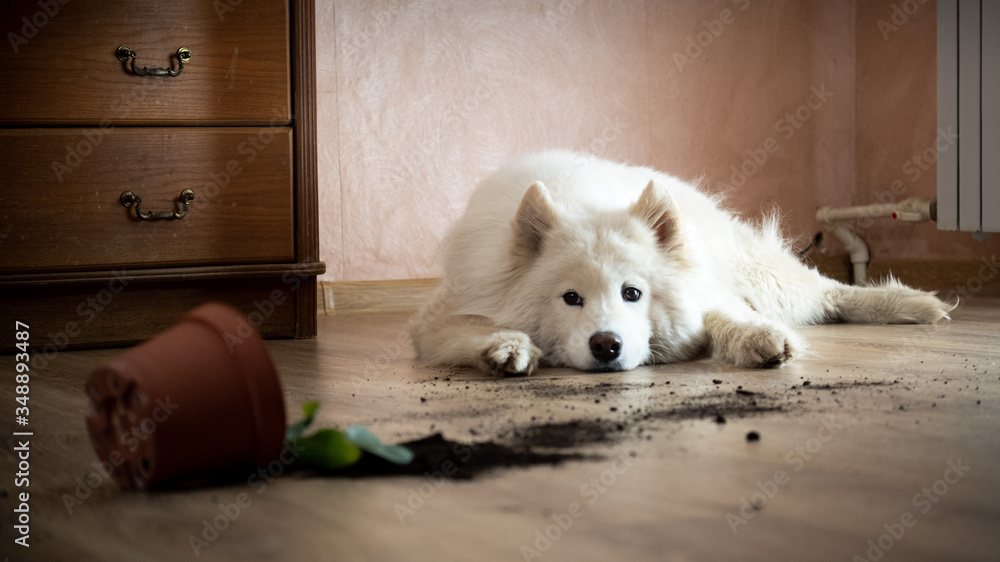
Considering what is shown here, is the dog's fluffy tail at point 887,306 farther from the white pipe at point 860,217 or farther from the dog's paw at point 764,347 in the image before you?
the white pipe at point 860,217

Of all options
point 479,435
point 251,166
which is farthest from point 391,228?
point 479,435

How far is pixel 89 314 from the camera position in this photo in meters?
2.66

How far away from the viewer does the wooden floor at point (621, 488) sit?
0.96 m

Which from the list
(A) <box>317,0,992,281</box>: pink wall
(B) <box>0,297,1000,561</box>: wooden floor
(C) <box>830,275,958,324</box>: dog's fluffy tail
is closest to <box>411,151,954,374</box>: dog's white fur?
(B) <box>0,297,1000,561</box>: wooden floor

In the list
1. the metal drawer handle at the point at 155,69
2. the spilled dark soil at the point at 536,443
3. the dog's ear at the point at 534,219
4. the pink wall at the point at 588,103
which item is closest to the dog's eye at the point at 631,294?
the dog's ear at the point at 534,219

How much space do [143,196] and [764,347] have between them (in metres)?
1.99

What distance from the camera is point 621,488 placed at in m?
1.16

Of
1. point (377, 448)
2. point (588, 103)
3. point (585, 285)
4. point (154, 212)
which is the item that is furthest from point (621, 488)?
point (588, 103)

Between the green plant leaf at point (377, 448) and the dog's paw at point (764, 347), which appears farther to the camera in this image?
the dog's paw at point (764, 347)

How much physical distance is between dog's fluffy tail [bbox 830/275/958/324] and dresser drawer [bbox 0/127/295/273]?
204 cm

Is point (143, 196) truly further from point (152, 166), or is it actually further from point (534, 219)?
point (534, 219)

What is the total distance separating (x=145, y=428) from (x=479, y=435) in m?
0.60

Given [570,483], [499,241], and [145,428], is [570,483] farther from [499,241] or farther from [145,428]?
[499,241]

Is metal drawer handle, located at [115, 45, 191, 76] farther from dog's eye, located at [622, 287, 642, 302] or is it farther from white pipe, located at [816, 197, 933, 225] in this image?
white pipe, located at [816, 197, 933, 225]
